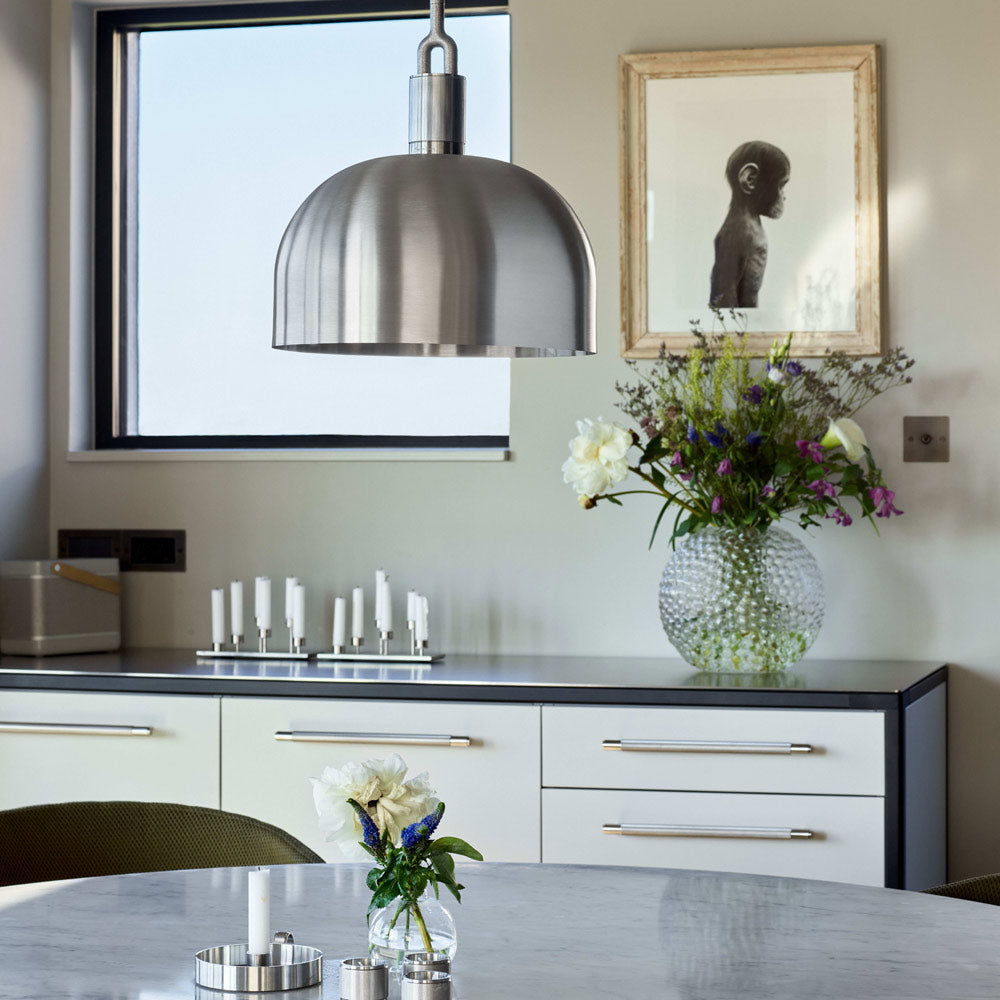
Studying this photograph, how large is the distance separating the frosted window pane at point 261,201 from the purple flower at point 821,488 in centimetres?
85

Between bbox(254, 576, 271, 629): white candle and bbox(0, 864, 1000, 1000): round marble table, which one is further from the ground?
bbox(254, 576, 271, 629): white candle

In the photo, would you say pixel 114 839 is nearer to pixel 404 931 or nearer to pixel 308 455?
pixel 404 931

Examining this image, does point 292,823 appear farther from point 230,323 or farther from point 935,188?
point 935,188

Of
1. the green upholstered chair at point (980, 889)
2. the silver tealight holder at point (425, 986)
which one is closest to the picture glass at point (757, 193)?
the green upholstered chair at point (980, 889)

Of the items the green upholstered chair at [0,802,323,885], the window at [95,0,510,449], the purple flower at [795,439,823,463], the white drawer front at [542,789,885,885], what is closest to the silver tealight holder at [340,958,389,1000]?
the green upholstered chair at [0,802,323,885]

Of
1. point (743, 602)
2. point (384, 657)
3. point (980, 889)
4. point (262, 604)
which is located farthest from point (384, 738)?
point (980, 889)

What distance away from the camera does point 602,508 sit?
10.7 feet

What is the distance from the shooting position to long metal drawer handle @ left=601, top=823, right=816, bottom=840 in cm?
260

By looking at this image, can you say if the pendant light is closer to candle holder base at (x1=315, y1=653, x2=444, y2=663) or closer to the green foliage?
the green foliage

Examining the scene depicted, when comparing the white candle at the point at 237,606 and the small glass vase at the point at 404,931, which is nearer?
the small glass vase at the point at 404,931

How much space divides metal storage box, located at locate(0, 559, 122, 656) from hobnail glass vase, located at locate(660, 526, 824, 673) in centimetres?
131

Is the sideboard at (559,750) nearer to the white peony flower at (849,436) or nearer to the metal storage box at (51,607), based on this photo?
the metal storage box at (51,607)

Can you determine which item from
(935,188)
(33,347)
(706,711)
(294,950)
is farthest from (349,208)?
(33,347)

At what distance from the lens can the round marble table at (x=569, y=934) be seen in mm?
1311
